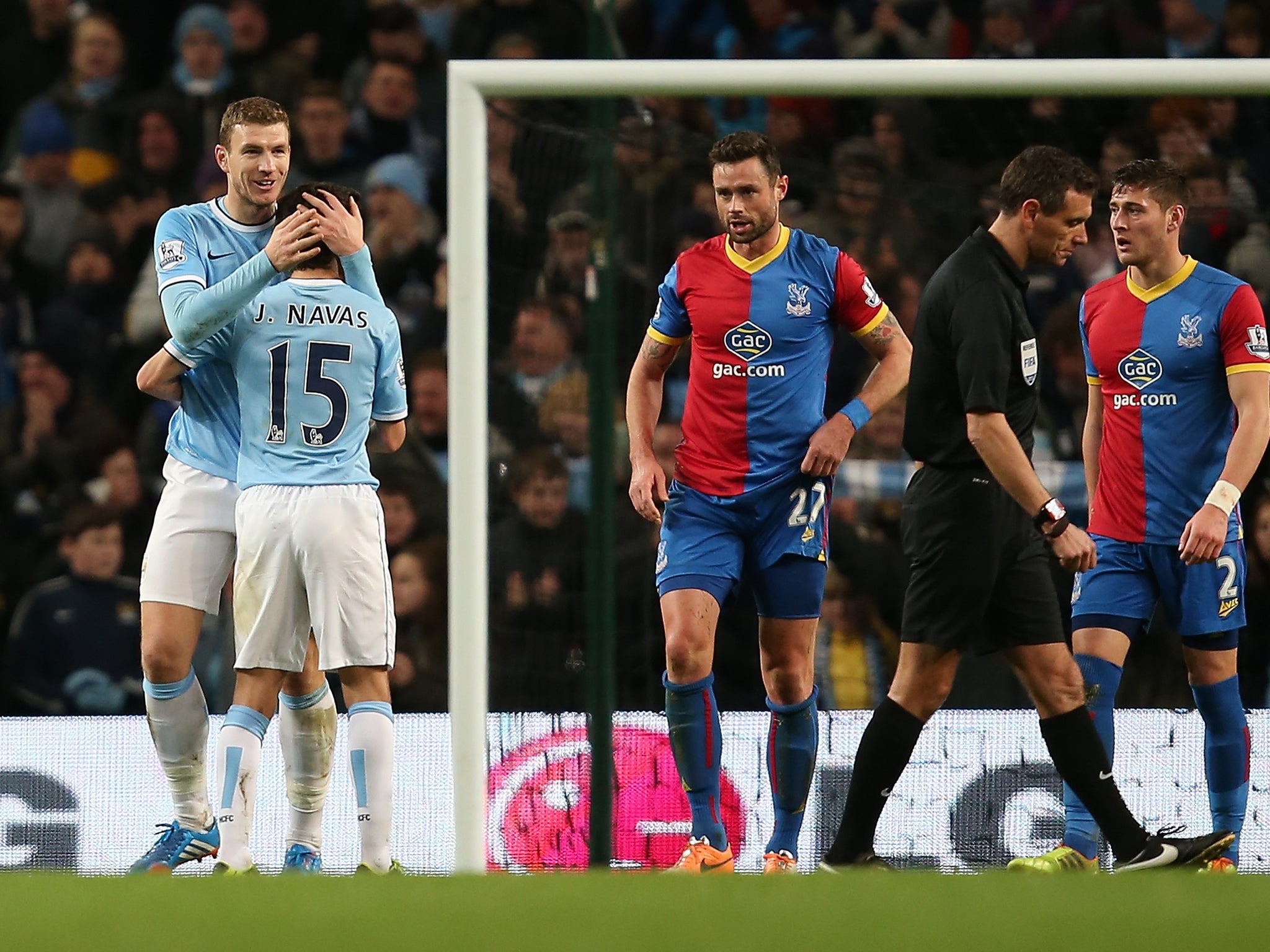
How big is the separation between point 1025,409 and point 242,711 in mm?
2114

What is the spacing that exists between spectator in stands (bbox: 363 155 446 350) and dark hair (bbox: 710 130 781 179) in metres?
3.25

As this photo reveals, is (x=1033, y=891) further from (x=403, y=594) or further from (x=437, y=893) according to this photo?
(x=403, y=594)

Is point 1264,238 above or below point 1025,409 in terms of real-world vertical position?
above

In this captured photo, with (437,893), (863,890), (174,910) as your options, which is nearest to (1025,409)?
(863,890)

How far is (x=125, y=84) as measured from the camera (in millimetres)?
9328

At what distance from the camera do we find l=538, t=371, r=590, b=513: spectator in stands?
5367 millimetres

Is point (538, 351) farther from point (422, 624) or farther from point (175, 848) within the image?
point (422, 624)

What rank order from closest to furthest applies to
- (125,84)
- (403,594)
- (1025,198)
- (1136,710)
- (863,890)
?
(863,890) < (1025,198) < (1136,710) < (403,594) < (125,84)

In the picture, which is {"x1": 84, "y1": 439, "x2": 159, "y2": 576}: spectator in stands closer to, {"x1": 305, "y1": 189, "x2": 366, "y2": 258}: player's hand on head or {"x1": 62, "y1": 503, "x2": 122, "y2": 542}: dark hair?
{"x1": 62, "y1": 503, "x2": 122, "y2": 542}: dark hair

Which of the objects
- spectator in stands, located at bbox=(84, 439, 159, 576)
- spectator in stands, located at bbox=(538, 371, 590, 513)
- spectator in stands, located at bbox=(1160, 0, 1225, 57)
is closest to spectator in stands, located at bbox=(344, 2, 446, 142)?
spectator in stands, located at bbox=(84, 439, 159, 576)

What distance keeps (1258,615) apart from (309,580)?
10.2ft

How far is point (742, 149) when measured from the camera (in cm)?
502

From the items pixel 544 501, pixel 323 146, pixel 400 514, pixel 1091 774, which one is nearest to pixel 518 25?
pixel 323 146

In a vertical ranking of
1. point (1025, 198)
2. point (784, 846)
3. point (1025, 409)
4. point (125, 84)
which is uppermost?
point (125, 84)
